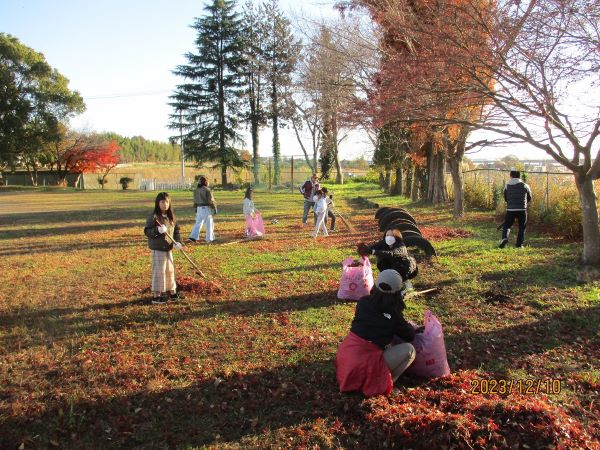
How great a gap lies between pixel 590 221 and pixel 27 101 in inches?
1913

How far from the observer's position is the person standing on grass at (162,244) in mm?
6656

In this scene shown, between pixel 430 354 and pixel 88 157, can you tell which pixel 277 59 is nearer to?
pixel 88 157

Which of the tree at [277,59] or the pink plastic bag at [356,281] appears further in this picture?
the tree at [277,59]

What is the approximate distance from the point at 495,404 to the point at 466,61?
4891 mm

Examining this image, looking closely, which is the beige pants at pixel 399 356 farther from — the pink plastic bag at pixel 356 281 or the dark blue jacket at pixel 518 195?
the dark blue jacket at pixel 518 195

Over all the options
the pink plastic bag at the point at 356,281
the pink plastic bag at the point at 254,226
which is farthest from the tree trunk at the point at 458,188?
the pink plastic bag at the point at 356,281

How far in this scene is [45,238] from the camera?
13758mm

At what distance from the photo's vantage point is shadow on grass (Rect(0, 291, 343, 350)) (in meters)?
5.94

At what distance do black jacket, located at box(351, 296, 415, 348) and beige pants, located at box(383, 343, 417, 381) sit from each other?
3.5 inches

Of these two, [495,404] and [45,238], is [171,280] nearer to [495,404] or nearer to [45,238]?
[495,404]

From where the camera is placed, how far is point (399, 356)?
13.7ft

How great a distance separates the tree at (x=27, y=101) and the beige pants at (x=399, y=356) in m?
47.4

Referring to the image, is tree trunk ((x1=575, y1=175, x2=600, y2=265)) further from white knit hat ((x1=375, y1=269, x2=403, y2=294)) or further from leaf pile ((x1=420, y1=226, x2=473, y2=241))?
white knit hat ((x1=375, y1=269, x2=403, y2=294))

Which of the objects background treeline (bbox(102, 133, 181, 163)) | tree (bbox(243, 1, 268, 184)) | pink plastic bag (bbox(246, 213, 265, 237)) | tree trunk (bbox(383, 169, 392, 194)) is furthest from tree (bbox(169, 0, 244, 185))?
background treeline (bbox(102, 133, 181, 163))
